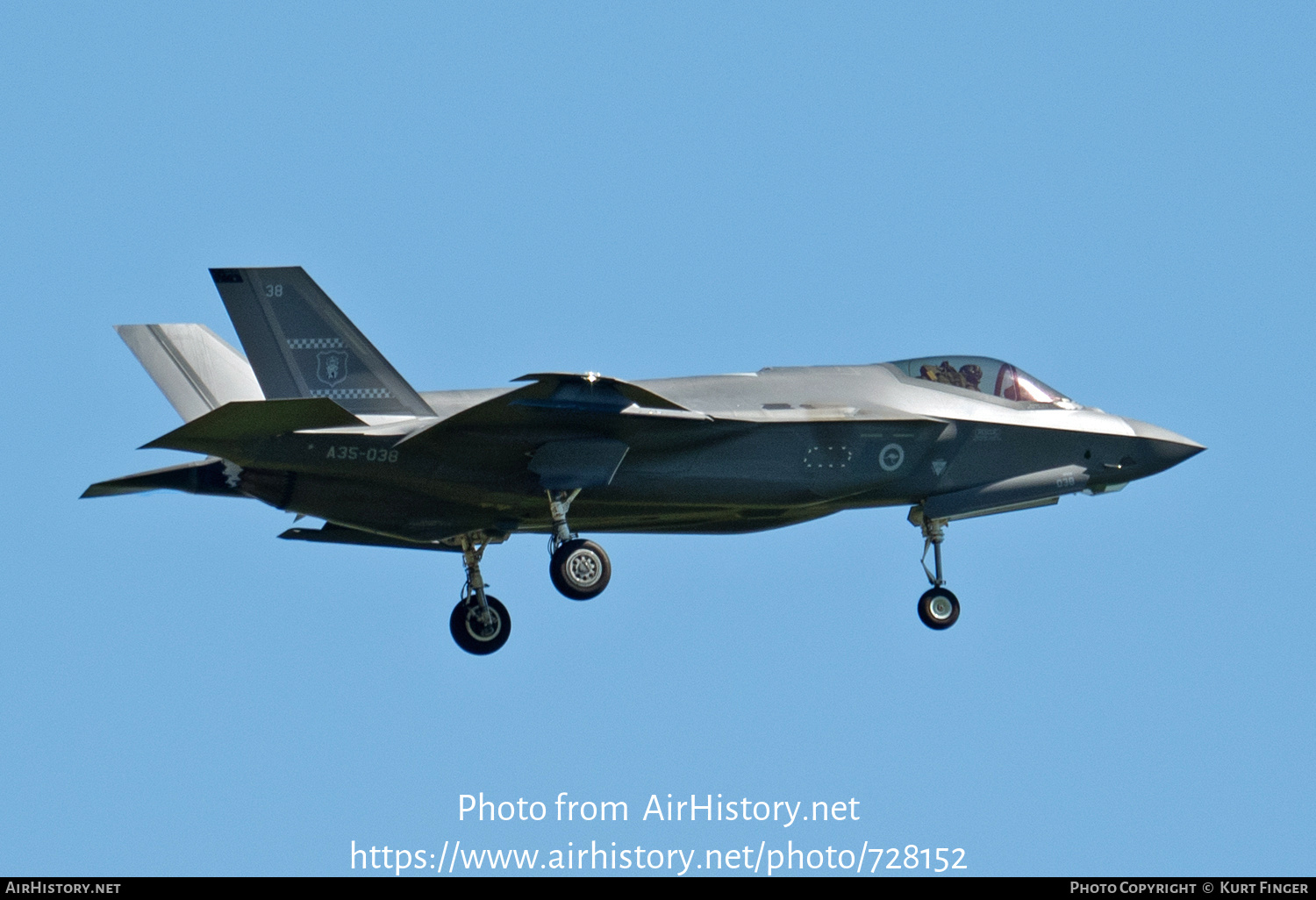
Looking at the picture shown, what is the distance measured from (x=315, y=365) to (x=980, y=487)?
9.54m

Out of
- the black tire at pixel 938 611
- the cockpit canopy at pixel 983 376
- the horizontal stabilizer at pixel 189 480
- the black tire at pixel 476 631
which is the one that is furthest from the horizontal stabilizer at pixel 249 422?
the black tire at pixel 938 611

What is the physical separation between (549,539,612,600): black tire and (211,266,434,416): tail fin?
2.54 meters

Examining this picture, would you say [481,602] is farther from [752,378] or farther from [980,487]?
[980,487]

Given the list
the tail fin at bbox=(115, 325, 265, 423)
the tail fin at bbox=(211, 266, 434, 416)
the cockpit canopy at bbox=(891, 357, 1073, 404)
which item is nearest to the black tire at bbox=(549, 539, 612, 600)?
the tail fin at bbox=(211, 266, 434, 416)

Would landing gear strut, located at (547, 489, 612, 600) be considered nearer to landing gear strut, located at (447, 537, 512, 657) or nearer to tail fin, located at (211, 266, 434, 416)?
tail fin, located at (211, 266, 434, 416)

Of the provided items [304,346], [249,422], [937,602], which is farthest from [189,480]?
[937,602]

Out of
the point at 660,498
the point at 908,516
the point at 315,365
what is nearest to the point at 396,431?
the point at 315,365

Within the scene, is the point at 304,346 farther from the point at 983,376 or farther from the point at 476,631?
the point at 983,376

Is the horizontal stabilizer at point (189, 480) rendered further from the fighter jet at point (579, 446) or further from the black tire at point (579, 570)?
the black tire at point (579, 570)

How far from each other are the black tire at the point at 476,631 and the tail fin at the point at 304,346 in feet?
12.9

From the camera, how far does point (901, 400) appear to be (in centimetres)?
3009

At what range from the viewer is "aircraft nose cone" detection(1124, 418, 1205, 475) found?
31.5 meters
